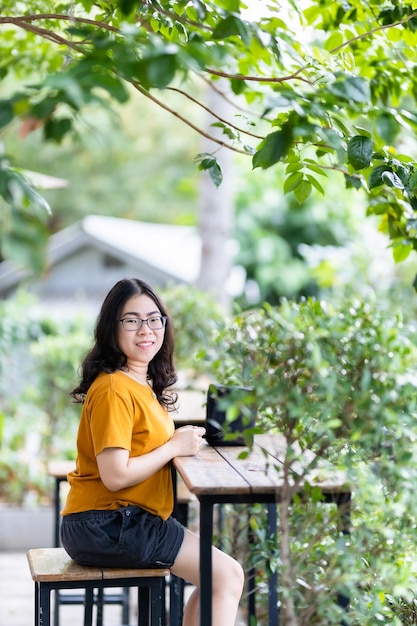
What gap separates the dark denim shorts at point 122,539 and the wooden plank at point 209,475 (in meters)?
0.26

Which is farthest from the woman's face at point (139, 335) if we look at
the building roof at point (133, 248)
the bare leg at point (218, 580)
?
the building roof at point (133, 248)

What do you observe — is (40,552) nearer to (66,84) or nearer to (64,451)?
(66,84)

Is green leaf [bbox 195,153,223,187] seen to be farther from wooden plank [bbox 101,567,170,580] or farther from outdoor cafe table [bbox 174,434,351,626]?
wooden plank [bbox 101,567,170,580]

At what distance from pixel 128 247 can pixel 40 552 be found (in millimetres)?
10262

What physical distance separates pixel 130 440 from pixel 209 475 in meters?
0.39

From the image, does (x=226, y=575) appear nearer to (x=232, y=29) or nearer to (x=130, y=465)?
(x=130, y=465)

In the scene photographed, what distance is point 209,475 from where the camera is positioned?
8.91 feet

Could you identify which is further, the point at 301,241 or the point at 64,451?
the point at 301,241

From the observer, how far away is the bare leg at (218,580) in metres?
2.97

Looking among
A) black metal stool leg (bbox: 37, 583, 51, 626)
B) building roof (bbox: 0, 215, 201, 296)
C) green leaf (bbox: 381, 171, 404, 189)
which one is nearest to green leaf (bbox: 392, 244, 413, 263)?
green leaf (bbox: 381, 171, 404, 189)

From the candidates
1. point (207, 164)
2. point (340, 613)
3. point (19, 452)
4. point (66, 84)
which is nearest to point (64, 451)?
point (19, 452)

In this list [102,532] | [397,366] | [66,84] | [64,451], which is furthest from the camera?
[64,451]

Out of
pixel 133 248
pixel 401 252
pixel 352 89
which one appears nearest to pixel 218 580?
pixel 401 252

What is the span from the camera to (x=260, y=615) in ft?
14.3
